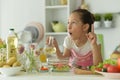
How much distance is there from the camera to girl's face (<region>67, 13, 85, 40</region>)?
6.09 ft

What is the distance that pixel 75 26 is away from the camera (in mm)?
1887

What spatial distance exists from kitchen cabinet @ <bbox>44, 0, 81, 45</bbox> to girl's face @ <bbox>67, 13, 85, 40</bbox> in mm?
1711

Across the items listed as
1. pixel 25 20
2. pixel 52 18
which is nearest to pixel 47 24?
pixel 52 18

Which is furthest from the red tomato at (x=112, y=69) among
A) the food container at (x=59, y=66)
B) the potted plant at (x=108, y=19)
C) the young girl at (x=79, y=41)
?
the potted plant at (x=108, y=19)

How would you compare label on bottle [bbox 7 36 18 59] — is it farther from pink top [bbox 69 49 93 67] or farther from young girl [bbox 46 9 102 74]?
pink top [bbox 69 49 93 67]

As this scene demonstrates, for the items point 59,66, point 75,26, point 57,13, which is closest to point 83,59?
point 75,26

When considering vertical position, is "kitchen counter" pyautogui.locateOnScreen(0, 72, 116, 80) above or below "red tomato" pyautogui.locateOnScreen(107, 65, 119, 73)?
below

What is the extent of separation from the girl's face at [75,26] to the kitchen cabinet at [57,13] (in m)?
1.71

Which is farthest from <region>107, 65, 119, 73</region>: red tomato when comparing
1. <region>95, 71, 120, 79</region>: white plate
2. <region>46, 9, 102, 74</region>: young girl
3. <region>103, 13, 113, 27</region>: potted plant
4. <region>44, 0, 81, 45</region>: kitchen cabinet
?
<region>44, 0, 81, 45</region>: kitchen cabinet

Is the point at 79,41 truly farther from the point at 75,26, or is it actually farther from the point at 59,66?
the point at 59,66

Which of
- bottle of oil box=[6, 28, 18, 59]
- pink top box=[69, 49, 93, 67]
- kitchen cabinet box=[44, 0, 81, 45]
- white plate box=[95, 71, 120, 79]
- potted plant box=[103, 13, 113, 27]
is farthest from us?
kitchen cabinet box=[44, 0, 81, 45]

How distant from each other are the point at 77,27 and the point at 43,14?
80.7 inches

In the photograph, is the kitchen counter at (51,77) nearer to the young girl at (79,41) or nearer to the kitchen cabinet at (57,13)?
the young girl at (79,41)

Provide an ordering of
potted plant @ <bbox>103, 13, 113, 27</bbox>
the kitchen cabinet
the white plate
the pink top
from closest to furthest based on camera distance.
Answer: the white plate < the pink top < potted plant @ <bbox>103, 13, 113, 27</bbox> < the kitchen cabinet
